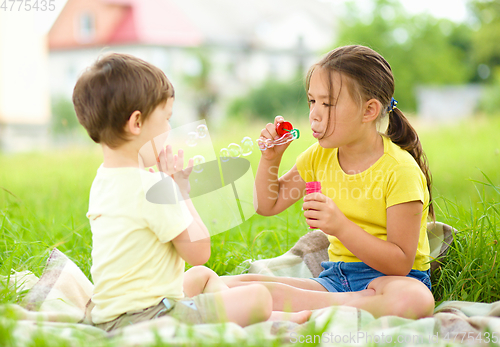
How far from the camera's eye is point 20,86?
68.4 ft

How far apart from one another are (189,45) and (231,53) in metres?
5.13

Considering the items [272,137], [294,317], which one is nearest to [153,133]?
[272,137]

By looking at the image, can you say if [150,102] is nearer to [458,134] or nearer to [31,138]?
[458,134]

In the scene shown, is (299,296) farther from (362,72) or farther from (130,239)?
(362,72)

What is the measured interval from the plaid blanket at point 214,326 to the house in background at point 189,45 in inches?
775

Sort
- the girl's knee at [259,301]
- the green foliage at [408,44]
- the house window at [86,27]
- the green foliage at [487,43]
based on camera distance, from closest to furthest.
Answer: the girl's knee at [259,301]
the green foliage at [487,43]
the green foliage at [408,44]
the house window at [86,27]

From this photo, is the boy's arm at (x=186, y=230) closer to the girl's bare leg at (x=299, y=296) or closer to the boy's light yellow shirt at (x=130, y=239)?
the boy's light yellow shirt at (x=130, y=239)

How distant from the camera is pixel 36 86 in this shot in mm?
22641

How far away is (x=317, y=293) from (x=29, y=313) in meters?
1.08

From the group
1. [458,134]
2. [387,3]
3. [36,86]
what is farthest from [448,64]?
[36,86]

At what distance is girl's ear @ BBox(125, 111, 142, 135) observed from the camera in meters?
1.45

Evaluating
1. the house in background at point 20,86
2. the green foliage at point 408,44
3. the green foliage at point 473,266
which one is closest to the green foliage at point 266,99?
the green foliage at point 408,44

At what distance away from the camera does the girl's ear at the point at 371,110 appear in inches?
71.9

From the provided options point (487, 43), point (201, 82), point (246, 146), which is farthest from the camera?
point (201, 82)
